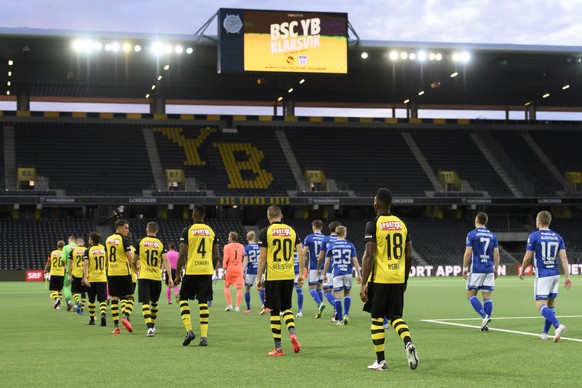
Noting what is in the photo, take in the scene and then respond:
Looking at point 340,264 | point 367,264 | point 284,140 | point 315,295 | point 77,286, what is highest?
point 284,140

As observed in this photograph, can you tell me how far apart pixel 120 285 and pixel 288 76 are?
36782mm

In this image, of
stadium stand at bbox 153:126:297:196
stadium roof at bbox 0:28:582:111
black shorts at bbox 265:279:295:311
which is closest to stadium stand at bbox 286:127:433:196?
stadium stand at bbox 153:126:297:196

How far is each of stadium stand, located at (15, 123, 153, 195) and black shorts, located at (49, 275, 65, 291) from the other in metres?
28.6

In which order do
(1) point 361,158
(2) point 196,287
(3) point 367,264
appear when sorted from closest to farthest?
(3) point 367,264
(2) point 196,287
(1) point 361,158

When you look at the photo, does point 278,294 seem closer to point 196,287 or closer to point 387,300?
point 196,287

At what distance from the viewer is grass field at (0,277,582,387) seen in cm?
1064

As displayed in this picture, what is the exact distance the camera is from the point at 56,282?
26141 millimetres

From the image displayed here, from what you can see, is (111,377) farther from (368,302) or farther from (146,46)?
(146,46)

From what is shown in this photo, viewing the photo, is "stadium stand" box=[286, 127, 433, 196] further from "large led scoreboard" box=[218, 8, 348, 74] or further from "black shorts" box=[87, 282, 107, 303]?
"black shorts" box=[87, 282, 107, 303]

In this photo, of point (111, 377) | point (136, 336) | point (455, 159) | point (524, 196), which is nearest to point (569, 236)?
point (524, 196)

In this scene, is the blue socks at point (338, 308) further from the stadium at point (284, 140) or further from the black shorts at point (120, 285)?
the stadium at point (284, 140)

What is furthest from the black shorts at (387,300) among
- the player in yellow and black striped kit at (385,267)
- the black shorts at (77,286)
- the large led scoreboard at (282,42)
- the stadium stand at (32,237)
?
the stadium stand at (32,237)

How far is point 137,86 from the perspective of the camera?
5838 cm

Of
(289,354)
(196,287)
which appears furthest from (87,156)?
(289,354)
